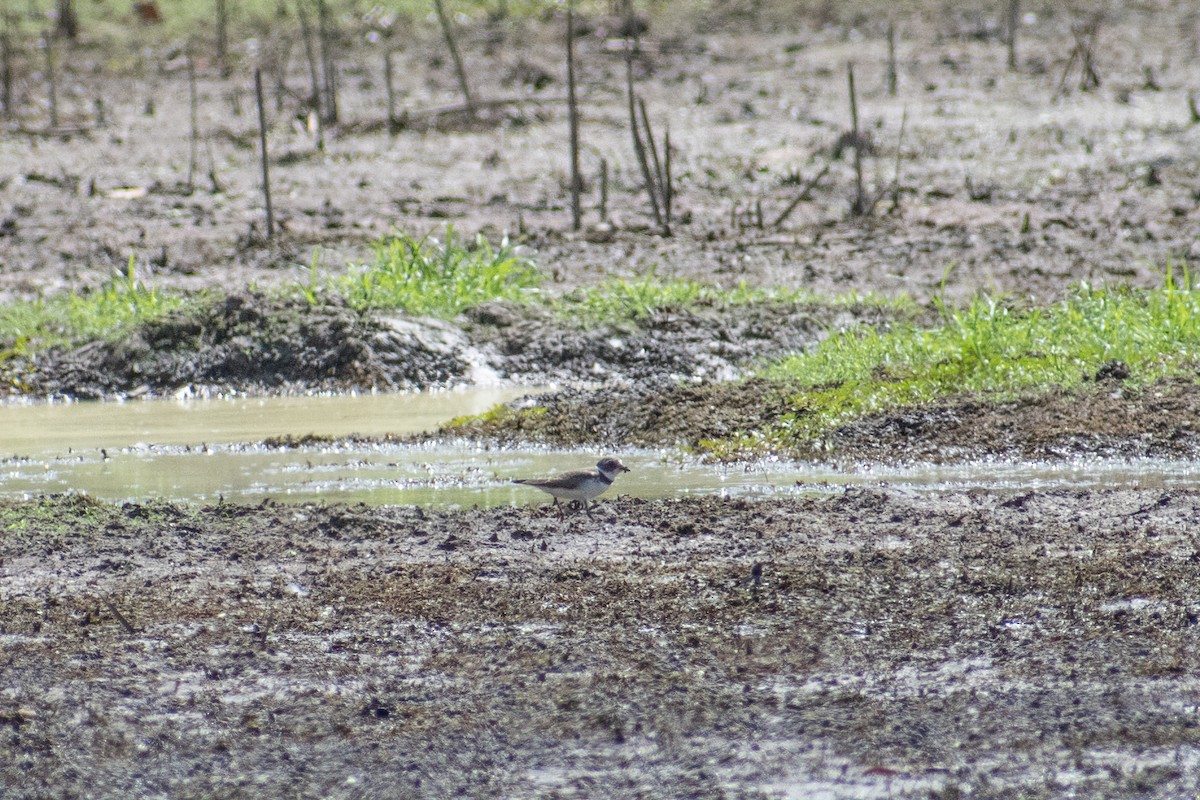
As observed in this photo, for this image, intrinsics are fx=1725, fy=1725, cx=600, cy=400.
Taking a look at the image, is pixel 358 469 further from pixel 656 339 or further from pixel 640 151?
pixel 640 151

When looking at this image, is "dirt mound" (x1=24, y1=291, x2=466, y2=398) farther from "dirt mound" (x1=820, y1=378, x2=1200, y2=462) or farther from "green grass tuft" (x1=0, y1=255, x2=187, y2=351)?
"dirt mound" (x1=820, y1=378, x2=1200, y2=462)

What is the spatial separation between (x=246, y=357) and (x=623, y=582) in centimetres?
732

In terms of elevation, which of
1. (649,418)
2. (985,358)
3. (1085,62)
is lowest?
(649,418)

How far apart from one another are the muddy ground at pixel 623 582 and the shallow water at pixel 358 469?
38 centimetres

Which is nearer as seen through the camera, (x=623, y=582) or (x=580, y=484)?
(x=623, y=582)

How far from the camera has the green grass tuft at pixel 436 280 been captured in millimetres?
13438

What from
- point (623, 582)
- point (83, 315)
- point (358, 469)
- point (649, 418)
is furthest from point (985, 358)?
point (83, 315)

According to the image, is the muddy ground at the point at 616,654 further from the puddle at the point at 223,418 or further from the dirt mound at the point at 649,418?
the puddle at the point at 223,418

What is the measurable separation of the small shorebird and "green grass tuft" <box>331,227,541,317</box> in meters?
5.78

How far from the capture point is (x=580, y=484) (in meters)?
7.59

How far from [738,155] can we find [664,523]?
13435 mm

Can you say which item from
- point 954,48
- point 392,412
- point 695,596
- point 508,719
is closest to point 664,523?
point 695,596

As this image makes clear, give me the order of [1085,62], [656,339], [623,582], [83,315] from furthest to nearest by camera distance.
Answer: [1085,62]
[83,315]
[656,339]
[623,582]

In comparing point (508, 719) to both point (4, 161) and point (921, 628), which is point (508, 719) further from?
point (4, 161)
